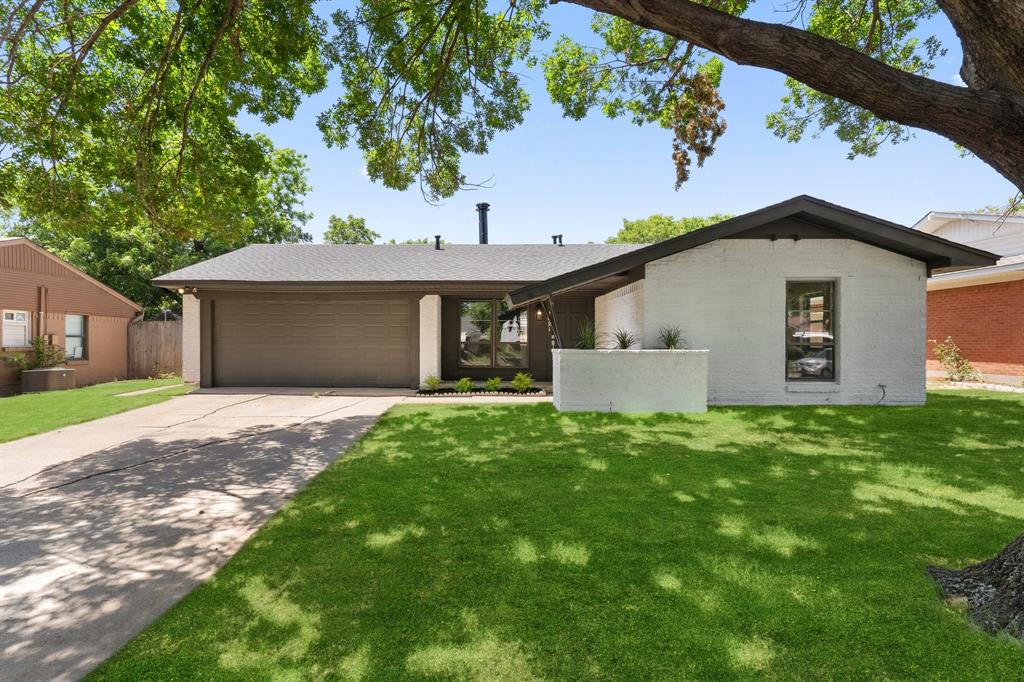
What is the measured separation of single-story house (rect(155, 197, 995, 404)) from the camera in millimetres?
9109

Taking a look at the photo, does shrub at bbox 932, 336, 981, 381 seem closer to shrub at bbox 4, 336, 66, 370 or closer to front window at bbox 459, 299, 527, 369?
front window at bbox 459, 299, 527, 369

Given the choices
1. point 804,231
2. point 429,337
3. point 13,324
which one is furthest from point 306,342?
point 804,231

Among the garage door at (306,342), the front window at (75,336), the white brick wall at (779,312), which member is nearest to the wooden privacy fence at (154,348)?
the front window at (75,336)

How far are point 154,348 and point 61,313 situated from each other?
2.81 meters

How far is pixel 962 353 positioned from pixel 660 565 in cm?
A: 1782

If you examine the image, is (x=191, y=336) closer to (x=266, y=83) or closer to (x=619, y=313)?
(x=266, y=83)

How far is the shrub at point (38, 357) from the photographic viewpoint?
42.7 ft

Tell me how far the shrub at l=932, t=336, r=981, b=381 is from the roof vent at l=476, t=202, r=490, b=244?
16.1 metres

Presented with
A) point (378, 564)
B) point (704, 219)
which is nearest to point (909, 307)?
point (378, 564)

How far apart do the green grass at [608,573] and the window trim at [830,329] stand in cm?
369

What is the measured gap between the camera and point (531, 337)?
1328 centimetres

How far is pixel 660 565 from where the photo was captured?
2979mm

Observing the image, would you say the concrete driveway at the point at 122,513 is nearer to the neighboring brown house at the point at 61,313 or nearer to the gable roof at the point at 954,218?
the neighboring brown house at the point at 61,313

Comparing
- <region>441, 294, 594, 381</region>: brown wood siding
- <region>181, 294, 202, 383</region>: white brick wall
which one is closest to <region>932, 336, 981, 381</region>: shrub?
<region>441, 294, 594, 381</region>: brown wood siding
